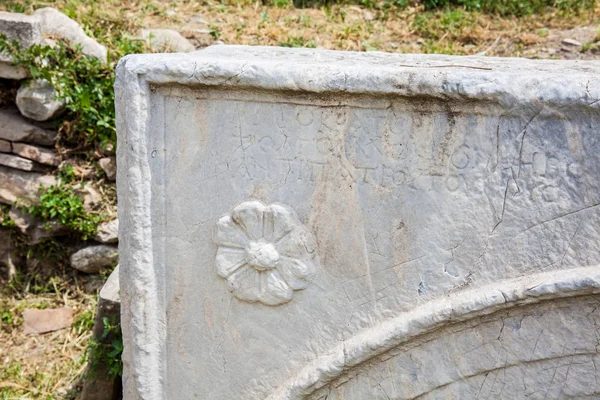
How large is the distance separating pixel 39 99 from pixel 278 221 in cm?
160

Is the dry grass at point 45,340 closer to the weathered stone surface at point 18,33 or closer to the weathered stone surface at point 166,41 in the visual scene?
the weathered stone surface at point 18,33

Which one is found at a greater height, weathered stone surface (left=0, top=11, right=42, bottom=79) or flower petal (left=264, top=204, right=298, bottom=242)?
weathered stone surface (left=0, top=11, right=42, bottom=79)

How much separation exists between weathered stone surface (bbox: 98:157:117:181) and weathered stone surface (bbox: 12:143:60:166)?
0.68 feet

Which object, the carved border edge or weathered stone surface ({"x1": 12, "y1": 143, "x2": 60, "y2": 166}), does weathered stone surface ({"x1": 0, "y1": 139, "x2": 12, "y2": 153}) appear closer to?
weathered stone surface ({"x1": 12, "y1": 143, "x2": 60, "y2": 166})

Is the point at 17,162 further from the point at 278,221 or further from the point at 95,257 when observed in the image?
the point at 278,221

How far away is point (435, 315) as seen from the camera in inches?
62.9

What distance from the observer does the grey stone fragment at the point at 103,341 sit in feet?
7.83

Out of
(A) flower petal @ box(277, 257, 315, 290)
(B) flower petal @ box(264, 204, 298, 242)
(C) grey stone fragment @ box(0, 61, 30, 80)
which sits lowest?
(A) flower petal @ box(277, 257, 315, 290)

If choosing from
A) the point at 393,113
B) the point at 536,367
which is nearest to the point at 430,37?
the point at 393,113

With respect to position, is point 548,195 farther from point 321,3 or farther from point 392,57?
point 321,3

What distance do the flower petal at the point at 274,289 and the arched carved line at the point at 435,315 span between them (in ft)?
0.59

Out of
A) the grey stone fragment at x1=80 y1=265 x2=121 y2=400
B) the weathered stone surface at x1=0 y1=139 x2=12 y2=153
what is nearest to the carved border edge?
the grey stone fragment at x1=80 y1=265 x2=121 y2=400

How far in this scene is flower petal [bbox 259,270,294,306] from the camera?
1.73 meters

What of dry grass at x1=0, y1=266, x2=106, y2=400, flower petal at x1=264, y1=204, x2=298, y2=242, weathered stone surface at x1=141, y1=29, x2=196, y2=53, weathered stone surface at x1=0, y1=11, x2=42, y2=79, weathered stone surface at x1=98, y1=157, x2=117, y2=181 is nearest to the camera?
flower petal at x1=264, y1=204, x2=298, y2=242
